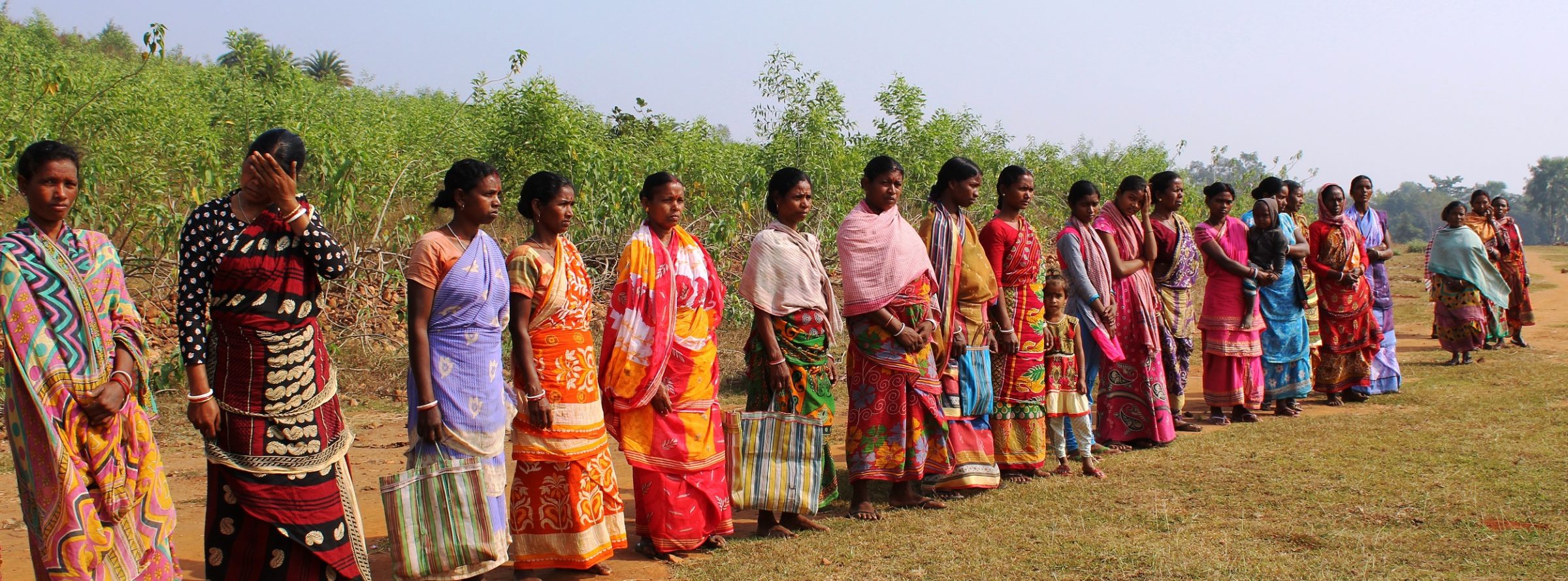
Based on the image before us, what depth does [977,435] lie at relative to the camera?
19.5 ft

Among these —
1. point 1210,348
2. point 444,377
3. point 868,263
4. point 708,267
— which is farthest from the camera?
point 1210,348

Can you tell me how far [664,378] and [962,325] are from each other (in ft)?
5.94

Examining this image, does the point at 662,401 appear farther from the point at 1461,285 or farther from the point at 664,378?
the point at 1461,285

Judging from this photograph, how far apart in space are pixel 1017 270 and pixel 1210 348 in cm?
284

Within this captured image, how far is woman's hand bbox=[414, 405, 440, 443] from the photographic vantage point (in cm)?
402

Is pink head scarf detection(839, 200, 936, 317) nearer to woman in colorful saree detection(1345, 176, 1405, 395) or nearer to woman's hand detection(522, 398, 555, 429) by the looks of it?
woman's hand detection(522, 398, 555, 429)

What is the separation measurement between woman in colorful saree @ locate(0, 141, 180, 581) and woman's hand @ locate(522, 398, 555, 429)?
1305 mm

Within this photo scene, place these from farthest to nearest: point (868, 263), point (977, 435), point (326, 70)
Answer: point (326, 70)
point (977, 435)
point (868, 263)

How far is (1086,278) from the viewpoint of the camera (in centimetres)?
668

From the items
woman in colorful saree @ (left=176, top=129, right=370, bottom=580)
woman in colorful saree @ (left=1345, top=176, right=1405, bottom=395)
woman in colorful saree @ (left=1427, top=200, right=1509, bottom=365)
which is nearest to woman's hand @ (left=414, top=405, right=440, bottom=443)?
woman in colorful saree @ (left=176, top=129, right=370, bottom=580)

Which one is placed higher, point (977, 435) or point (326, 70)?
point (326, 70)

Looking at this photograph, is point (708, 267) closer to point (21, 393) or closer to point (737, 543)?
point (737, 543)

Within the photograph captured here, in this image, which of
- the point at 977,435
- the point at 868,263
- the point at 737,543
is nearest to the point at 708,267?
the point at 868,263

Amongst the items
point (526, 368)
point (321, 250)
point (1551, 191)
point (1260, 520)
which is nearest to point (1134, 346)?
point (1260, 520)
